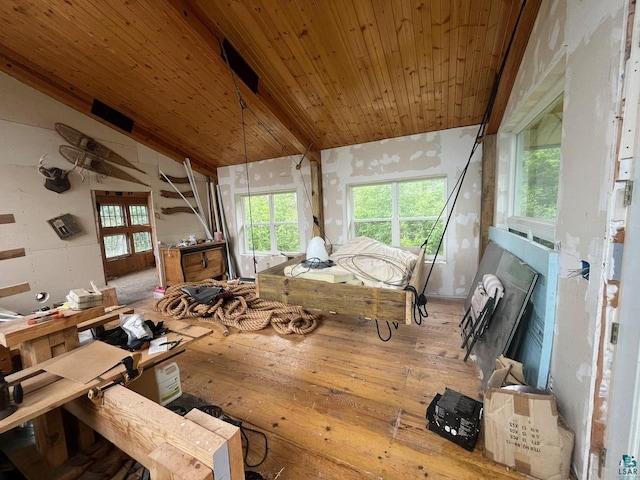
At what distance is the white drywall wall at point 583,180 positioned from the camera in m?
0.99

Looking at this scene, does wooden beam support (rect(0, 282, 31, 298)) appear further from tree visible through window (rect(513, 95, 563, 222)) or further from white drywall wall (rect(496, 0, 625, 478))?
tree visible through window (rect(513, 95, 563, 222))

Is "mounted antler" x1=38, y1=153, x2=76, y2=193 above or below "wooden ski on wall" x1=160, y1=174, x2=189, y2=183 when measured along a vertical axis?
below

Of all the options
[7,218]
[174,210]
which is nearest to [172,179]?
[174,210]

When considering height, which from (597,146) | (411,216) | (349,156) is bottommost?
(411,216)

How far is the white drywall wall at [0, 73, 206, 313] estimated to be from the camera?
313 cm

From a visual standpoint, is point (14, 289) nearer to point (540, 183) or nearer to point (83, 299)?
point (83, 299)

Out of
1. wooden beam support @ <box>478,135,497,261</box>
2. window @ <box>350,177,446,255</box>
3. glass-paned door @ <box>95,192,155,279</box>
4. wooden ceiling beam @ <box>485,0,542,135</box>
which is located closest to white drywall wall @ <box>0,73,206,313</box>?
glass-paned door @ <box>95,192,155,279</box>

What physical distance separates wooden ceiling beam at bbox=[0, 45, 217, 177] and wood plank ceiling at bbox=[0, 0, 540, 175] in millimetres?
15

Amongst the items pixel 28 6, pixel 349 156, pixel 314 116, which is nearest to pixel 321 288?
pixel 314 116

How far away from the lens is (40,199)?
3393 millimetres

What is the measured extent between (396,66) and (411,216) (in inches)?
81.4

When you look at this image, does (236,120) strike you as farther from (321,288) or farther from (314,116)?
(321,288)

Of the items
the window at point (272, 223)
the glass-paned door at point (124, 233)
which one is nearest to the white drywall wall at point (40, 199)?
the window at point (272, 223)

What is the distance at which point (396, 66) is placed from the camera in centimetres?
245
